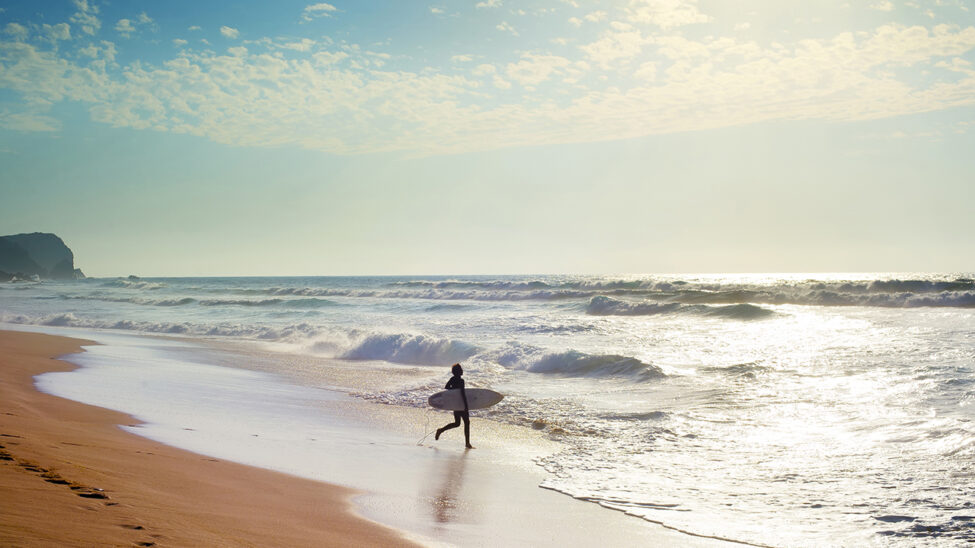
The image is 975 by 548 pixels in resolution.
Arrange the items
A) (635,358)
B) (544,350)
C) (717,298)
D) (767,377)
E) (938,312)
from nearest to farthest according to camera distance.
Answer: (767,377), (635,358), (544,350), (938,312), (717,298)

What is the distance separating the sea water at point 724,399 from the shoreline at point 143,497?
2.11 meters

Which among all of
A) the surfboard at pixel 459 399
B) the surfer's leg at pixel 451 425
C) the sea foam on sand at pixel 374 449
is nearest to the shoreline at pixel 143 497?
the sea foam on sand at pixel 374 449

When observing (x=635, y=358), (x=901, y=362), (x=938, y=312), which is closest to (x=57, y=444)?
(x=635, y=358)

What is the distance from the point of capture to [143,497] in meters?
4.94

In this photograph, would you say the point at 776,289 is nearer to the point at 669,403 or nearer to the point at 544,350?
the point at 544,350

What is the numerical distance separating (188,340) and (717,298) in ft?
96.5

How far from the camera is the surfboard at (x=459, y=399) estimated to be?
9.74 meters

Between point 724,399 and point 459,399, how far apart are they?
5.42 meters

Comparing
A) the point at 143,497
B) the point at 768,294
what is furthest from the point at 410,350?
the point at 768,294

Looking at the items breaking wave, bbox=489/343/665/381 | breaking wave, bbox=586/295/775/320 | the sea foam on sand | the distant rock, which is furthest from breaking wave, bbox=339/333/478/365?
the distant rock

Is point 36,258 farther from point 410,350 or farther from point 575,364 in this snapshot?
point 575,364

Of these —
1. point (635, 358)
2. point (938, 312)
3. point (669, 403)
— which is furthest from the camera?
point (938, 312)

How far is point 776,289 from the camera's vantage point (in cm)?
4009

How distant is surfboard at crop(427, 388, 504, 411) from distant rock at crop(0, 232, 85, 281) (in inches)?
5556
